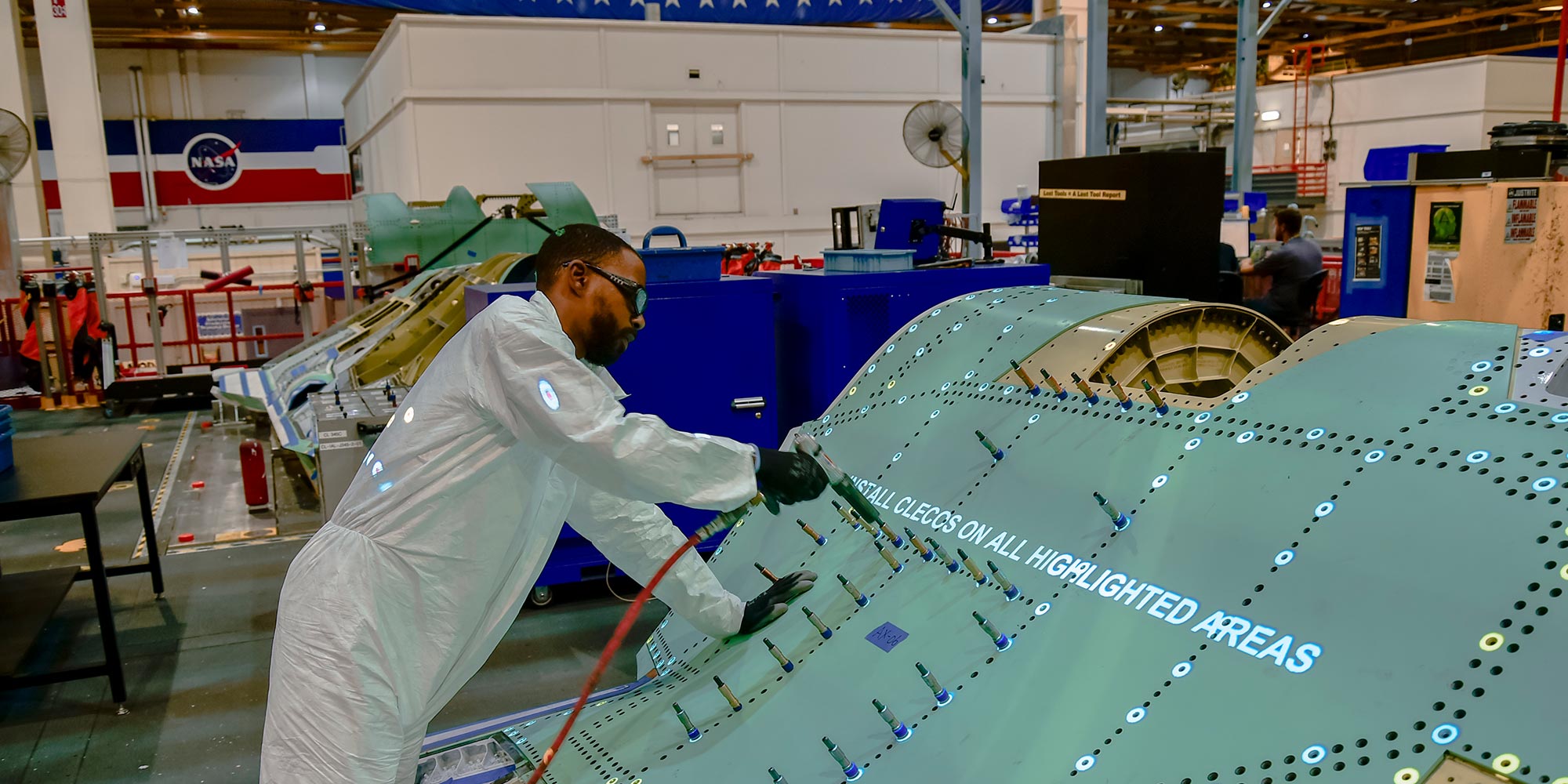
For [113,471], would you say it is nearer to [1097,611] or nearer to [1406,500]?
[1097,611]

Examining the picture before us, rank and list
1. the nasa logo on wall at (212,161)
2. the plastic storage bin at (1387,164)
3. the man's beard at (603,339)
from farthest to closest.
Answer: the nasa logo on wall at (212,161)
the plastic storage bin at (1387,164)
the man's beard at (603,339)

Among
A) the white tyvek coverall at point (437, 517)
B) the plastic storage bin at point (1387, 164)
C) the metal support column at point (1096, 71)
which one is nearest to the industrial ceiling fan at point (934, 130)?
the metal support column at point (1096, 71)

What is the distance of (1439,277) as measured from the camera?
7.02m

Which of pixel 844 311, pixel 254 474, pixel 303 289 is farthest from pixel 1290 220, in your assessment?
pixel 303 289

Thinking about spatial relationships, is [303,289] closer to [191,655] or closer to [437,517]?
[191,655]

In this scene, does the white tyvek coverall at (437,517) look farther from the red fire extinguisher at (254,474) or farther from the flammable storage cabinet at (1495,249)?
the flammable storage cabinet at (1495,249)

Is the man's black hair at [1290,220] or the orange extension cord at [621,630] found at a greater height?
the man's black hair at [1290,220]

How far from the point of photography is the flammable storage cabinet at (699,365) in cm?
480

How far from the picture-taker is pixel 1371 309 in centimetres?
754

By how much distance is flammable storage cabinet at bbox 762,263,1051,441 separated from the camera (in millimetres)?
4965

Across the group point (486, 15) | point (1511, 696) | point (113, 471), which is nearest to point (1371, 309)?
point (1511, 696)

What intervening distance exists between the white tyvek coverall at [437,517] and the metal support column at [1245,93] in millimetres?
12146

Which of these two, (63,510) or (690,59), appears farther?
(690,59)

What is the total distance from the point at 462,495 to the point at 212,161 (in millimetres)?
22881
